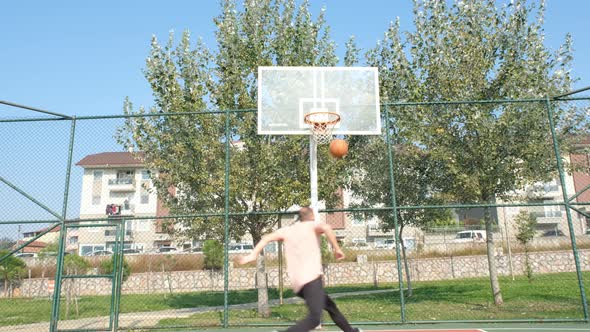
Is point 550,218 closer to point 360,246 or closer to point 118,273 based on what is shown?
point 360,246

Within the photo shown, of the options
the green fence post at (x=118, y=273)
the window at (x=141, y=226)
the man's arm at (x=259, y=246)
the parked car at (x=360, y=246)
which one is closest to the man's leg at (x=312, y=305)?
the man's arm at (x=259, y=246)

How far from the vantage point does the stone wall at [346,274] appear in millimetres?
21609

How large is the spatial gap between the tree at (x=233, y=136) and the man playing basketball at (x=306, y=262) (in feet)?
23.4

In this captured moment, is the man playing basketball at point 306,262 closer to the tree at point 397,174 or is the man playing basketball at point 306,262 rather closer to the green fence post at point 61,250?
the green fence post at point 61,250

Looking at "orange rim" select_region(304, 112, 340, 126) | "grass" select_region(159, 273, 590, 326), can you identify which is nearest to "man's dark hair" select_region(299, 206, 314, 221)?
"orange rim" select_region(304, 112, 340, 126)

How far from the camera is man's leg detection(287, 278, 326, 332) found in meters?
4.78

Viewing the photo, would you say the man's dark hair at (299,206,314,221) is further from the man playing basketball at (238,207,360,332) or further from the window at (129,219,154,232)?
the window at (129,219,154,232)

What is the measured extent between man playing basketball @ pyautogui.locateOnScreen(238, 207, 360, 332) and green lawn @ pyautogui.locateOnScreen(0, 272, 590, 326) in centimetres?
485

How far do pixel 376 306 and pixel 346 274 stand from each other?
10316mm

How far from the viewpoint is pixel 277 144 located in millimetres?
12867

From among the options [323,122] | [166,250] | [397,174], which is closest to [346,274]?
[397,174]

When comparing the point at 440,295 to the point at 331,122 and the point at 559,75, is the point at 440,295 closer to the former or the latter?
the point at 559,75

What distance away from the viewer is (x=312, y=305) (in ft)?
15.7

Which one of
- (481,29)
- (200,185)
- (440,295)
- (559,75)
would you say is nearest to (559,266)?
(440,295)
